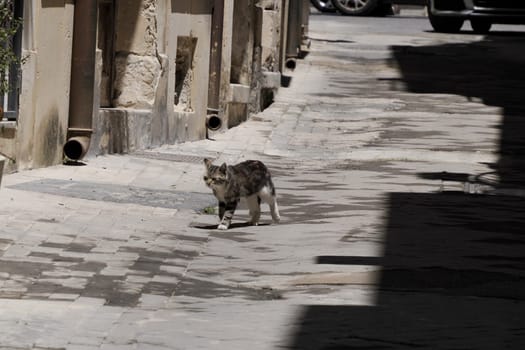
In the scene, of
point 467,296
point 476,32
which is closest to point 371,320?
point 467,296

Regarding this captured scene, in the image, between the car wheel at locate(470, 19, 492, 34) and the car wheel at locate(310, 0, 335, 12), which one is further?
the car wheel at locate(310, 0, 335, 12)

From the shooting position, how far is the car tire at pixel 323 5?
39.1 meters

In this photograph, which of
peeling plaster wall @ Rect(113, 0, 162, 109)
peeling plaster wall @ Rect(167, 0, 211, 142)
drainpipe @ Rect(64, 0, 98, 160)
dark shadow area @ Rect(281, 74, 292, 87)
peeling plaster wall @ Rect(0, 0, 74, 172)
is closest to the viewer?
peeling plaster wall @ Rect(0, 0, 74, 172)

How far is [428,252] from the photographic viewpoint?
10.3m

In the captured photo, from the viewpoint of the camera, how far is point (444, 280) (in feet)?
30.0

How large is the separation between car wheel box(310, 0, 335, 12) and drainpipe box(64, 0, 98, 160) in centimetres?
2505

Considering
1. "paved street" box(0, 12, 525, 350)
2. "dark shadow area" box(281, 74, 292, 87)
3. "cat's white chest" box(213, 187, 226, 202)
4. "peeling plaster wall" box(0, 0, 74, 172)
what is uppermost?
"peeling plaster wall" box(0, 0, 74, 172)

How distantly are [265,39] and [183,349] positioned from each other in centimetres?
1613

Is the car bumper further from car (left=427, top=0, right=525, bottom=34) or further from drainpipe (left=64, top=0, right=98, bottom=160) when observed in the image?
drainpipe (left=64, top=0, right=98, bottom=160)

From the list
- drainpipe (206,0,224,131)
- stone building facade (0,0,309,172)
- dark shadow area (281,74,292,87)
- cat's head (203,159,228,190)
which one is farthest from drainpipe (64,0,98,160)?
dark shadow area (281,74,292,87)

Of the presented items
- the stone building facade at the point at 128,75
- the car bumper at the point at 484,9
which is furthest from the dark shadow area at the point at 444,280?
the car bumper at the point at 484,9

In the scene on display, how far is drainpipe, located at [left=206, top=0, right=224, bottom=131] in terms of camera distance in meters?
18.8

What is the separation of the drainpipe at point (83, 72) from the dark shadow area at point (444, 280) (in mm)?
2939

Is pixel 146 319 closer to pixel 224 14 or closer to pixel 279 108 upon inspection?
pixel 224 14
